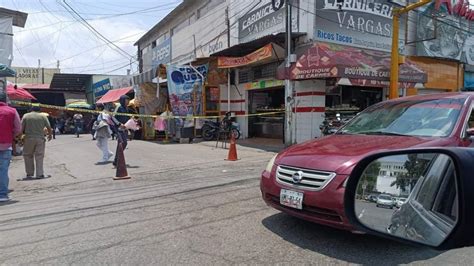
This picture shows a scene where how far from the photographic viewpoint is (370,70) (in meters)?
14.1

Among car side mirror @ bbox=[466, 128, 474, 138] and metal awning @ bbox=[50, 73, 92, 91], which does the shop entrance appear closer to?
car side mirror @ bbox=[466, 128, 474, 138]

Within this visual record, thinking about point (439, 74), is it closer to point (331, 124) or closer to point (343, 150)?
point (331, 124)

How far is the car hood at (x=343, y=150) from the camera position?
4.14m

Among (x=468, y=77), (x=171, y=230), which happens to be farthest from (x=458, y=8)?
(x=171, y=230)

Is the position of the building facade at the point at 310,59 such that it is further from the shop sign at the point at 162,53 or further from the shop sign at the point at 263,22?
the shop sign at the point at 162,53

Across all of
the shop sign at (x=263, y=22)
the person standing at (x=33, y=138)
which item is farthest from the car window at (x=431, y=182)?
the shop sign at (x=263, y=22)

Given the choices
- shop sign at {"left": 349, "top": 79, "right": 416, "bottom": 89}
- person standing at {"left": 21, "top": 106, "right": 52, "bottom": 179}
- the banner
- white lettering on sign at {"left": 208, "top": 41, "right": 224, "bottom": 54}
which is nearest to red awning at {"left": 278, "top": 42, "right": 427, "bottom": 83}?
shop sign at {"left": 349, "top": 79, "right": 416, "bottom": 89}

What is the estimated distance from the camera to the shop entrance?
A: 61.0 feet

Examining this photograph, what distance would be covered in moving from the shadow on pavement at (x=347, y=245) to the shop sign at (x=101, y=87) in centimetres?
3210

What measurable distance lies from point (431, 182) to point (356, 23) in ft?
50.9

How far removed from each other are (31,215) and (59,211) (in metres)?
0.38

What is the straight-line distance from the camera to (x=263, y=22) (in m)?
16.9

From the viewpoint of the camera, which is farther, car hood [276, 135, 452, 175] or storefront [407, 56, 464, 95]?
storefront [407, 56, 464, 95]

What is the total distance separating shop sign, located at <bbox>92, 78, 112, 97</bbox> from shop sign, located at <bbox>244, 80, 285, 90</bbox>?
63.7 ft
